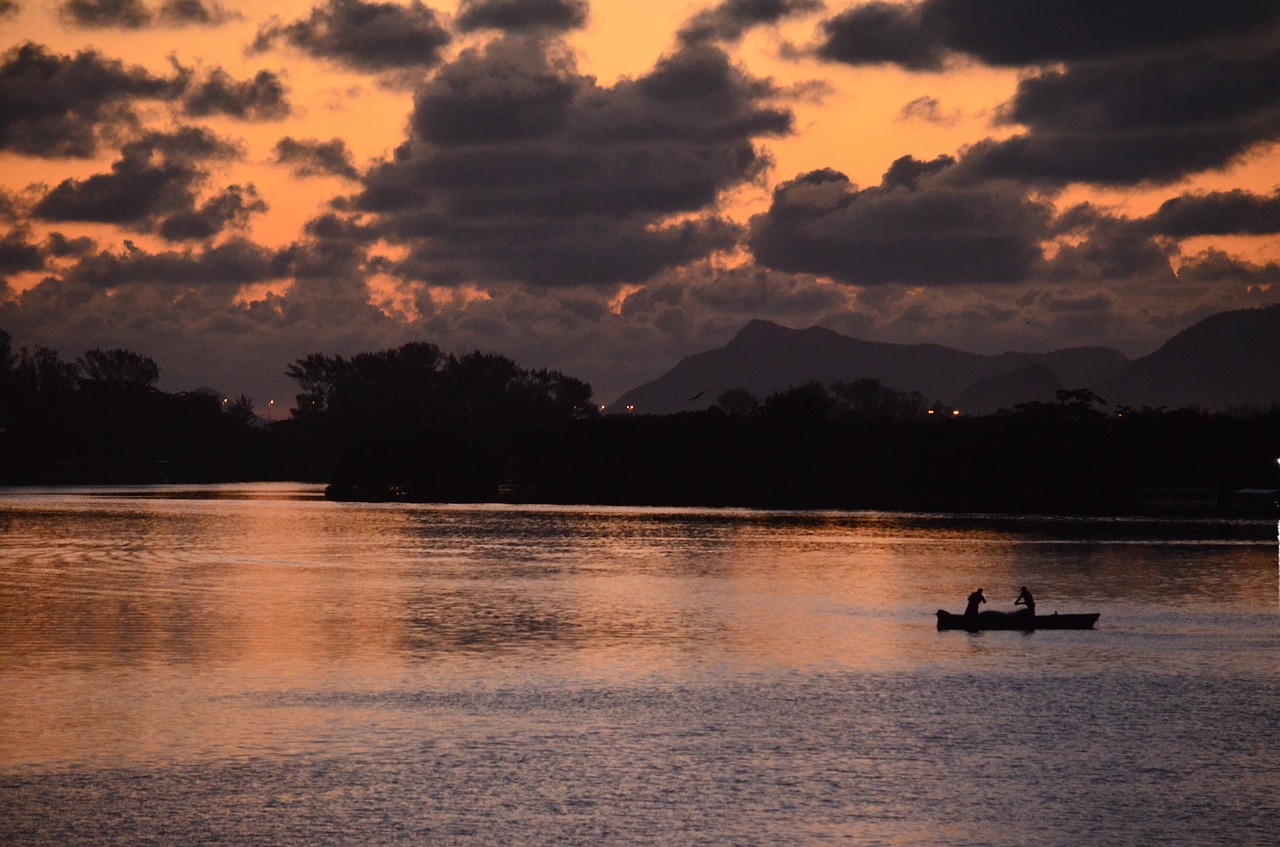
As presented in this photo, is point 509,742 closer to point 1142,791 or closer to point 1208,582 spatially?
point 1142,791

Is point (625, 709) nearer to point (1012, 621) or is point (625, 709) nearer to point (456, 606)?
point (1012, 621)

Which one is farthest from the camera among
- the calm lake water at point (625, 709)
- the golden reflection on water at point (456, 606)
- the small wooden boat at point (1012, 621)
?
the small wooden boat at point (1012, 621)

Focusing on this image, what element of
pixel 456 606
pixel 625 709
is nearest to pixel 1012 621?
pixel 625 709

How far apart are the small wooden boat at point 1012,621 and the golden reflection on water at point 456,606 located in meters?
1.25

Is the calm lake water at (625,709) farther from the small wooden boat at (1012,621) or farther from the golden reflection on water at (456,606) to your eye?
the small wooden boat at (1012,621)

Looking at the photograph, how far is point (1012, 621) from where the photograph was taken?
5353 cm

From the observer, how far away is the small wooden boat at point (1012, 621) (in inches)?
2100

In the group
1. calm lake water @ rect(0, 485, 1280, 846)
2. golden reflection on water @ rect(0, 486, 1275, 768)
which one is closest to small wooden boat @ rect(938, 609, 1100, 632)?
calm lake water @ rect(0, 485, 1280, 846)

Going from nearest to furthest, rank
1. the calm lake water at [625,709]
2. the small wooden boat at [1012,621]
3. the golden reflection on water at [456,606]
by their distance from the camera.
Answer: the calm lake water at [625,709], the golden reflection on water at [456,606], the small wooden boat at [1012,621]

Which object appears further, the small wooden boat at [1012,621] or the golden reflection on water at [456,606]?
the small wooden boat at [1012,621]

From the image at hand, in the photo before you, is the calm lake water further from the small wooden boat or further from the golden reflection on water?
the small wooden boat

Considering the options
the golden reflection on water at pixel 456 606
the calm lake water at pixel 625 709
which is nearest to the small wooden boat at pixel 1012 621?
the calm lake water at pixel 625 709

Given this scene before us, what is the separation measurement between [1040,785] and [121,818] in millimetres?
16149

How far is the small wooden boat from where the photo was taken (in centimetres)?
5334
